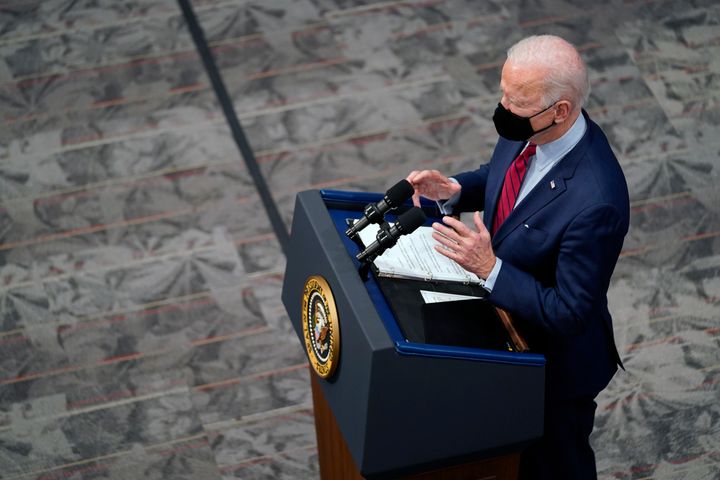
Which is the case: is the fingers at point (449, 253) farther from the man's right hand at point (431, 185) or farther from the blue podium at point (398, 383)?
the man's right hand at point (431, 185)

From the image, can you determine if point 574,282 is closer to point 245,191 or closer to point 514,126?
point 514,126

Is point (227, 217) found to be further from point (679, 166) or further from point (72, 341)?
point (679, 166)

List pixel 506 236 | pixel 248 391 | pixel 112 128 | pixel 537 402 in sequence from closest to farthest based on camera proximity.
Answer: pixel 537 402 → pixel 506 236 → pixel 248 391 → pixel 112 128

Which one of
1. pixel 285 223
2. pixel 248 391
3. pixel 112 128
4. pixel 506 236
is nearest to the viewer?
pixel 506 236

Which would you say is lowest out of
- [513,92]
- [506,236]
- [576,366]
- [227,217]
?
[227,217]

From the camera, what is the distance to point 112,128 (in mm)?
4613

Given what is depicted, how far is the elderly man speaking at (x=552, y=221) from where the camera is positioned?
2234mm

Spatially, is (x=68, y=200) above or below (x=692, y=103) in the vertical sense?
above

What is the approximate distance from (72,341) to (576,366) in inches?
78.3

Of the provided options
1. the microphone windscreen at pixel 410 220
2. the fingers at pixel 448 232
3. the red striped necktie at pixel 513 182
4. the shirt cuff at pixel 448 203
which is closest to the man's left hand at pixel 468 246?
the fingers at pixel 448 232

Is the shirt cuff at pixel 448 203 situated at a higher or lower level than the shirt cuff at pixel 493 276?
lower

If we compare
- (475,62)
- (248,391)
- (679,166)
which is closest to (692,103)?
(679,166)

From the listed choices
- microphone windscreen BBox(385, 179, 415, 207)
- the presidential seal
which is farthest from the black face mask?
the presidential seal

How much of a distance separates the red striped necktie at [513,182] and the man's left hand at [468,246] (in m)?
0.23
